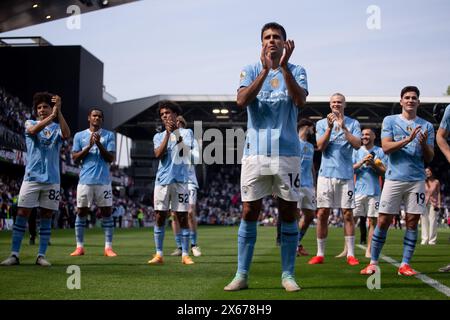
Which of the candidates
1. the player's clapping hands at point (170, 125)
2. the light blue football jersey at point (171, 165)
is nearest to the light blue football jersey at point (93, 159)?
the light blue football jersey at point (171, 165)

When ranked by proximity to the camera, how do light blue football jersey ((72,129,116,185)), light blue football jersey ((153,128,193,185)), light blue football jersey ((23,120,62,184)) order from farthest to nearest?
light blue football jersey ((72,129,116,185))
light blue football jersey ((153,128,193,185))
light blue football jersey ((23,120,62,184))

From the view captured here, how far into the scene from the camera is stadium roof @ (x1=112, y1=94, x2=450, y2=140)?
133 ft

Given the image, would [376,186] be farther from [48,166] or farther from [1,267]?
[1,267]

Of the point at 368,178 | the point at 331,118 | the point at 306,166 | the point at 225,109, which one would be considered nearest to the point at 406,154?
the point at 331,118

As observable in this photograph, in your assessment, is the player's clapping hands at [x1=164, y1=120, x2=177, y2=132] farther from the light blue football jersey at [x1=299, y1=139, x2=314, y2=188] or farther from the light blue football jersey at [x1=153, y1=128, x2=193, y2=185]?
the light blue football jersey at [x1=299, y1=139, x2=314, y2=188]

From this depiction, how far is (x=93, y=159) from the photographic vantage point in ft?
33.3

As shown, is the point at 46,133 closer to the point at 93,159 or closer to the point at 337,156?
the point at 93,159

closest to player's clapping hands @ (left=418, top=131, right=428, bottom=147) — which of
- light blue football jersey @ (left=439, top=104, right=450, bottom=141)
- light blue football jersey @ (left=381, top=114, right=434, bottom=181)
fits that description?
light blue football jersey @ (left=381, top=114, right=434, bottom=181)

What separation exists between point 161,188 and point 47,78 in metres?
29.3

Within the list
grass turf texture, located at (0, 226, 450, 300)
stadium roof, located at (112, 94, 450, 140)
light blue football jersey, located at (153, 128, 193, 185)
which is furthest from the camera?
stadium roof, located at (112, 94, 450, 140)

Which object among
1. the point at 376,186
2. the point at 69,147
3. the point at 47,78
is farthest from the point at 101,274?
the point at 47,78

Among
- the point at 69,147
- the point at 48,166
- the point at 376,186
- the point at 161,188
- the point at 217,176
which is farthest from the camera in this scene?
the point at 217,176

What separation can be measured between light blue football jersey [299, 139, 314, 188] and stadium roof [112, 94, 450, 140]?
3023 cm

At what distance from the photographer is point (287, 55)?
5324 mm
